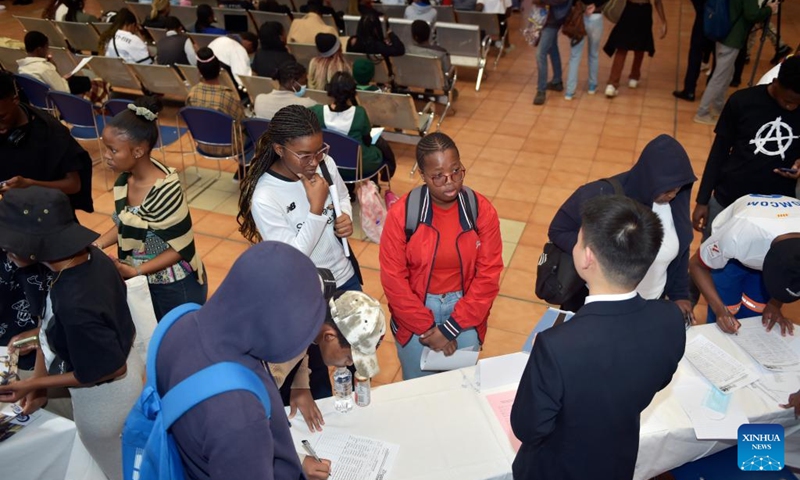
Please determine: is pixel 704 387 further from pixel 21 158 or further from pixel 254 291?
pixel 21 158

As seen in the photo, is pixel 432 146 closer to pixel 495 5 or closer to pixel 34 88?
pixel 34 88

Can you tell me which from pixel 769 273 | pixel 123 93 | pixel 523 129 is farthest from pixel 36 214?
pixel 123 93

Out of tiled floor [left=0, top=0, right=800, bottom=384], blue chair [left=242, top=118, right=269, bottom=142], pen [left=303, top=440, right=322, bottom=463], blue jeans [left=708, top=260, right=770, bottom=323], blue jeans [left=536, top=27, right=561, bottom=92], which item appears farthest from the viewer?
blue jeans [left=536, top=27, right=561, bottom=92]

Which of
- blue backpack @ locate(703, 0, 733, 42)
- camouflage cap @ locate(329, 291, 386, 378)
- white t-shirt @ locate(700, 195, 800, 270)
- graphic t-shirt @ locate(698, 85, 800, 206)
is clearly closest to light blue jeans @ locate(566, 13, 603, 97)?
blue backpack @ locate(703, 0, 733, 42)

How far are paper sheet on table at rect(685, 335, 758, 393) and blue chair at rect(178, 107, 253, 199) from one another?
148 inches

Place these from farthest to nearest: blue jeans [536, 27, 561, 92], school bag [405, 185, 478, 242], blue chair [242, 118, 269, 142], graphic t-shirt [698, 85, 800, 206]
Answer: blue jeans [536, 27, 561, 92]
blue chair [242, 118, 269, 142]
graphic t-shirt [698, 85, 800, 206]
school bag [405, 185, 478, 242]

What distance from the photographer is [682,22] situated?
1056 centimetres

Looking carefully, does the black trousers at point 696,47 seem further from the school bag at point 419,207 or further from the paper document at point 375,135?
the school bag at point 419,207

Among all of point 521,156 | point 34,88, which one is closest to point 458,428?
point 521,156

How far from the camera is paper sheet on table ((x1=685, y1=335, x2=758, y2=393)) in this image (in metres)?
2.46

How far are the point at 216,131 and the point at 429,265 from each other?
3038 mm

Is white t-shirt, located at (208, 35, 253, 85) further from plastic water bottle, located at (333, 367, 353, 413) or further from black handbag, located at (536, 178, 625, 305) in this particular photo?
plastic water bottle, located at (333, 367, 353, 413)

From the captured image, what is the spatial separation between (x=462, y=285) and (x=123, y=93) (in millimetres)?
6816

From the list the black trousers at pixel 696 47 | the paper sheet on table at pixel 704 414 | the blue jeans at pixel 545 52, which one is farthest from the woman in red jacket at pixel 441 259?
the black trousers at pixel 696 47
